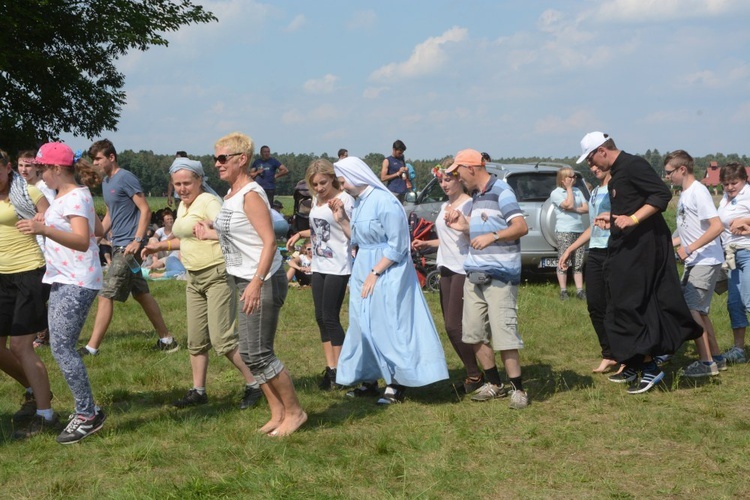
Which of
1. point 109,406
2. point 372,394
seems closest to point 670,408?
point 372,394

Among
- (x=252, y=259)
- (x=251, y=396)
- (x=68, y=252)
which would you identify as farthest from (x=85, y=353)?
(x=252, y=259)

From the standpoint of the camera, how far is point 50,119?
31.0 metres

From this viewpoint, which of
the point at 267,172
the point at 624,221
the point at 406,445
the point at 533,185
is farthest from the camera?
the point at 267,172

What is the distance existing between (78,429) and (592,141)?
447 centimetres

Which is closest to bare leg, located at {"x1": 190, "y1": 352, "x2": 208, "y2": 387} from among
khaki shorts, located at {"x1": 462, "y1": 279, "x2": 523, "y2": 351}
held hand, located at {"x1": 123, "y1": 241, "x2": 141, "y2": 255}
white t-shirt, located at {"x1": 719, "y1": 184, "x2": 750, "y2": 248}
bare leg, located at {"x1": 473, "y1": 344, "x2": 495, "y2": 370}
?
held hand, located at {"x1": 123, "y1": 241, "x2": 141, "y2": 255}

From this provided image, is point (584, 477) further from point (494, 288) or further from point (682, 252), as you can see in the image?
point (682, 252)

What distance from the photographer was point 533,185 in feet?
47.9

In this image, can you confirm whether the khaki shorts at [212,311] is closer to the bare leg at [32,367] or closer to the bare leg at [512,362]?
the bare leg at [32,367]

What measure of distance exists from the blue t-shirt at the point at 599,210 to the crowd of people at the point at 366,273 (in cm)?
2

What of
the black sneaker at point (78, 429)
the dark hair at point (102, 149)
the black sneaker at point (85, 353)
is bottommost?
the black sneaker at point (78, 429)

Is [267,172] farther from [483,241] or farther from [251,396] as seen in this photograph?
[483,241]

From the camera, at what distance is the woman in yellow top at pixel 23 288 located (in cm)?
625

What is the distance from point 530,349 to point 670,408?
260 cm

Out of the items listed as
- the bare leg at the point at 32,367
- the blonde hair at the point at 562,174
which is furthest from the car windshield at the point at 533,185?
the bare leg at the point at 32,367
